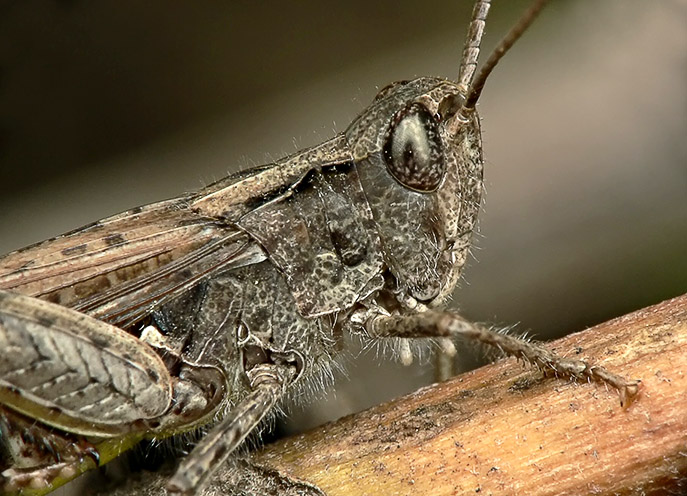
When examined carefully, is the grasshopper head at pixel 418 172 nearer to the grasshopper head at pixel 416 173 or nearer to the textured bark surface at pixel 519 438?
the grasshopper head at pixel 416 173

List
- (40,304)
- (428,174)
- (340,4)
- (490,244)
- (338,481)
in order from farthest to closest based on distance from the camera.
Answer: (340,4), (490,244), (428,174), (40,304), (338,481)

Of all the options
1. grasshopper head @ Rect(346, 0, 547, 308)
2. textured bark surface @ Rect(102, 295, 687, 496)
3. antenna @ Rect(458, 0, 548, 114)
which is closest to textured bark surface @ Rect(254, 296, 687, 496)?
textured bark surface @ Rect(102, 295, 687, 496)

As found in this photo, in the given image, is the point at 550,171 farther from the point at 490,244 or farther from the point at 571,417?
the point at 571,417

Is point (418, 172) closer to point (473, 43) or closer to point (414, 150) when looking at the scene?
point (414, 150)

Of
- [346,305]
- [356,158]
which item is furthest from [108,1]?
[346,305]

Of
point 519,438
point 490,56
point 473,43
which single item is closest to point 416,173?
point 490,56
